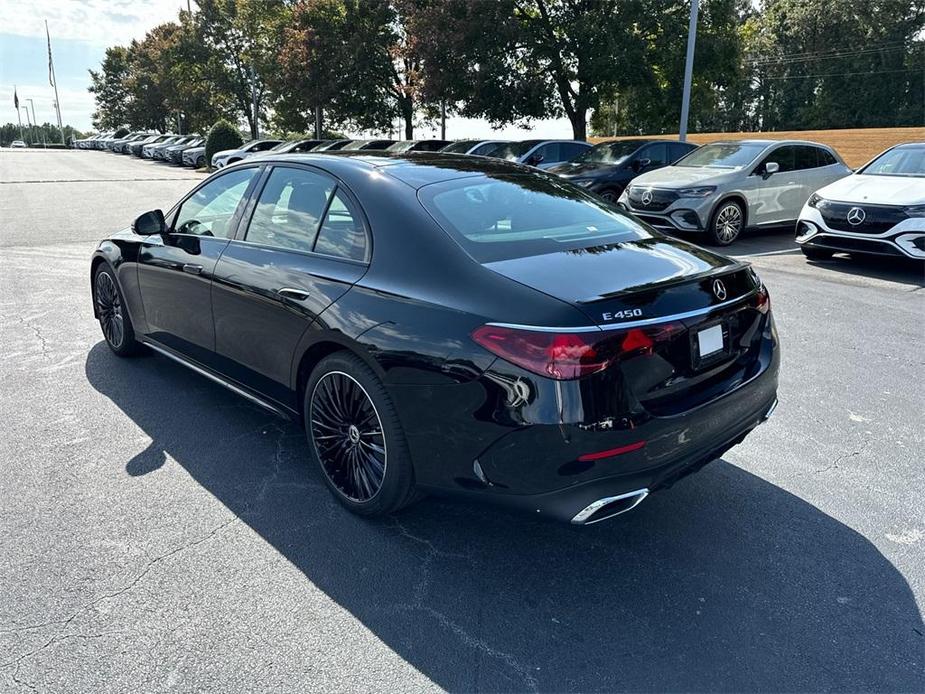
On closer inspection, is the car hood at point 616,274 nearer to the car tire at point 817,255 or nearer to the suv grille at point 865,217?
the suv grille at point 865,217

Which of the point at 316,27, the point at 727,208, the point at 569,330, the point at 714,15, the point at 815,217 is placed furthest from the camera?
the point at 316,27

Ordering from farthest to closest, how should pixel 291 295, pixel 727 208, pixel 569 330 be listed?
1. pixel 727 208
2. pixel 291 295
3. pixel 569 330

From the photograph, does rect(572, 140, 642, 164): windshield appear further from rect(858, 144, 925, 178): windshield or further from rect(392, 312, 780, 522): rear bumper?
rect(392, 312, 780, 522): rear bumper

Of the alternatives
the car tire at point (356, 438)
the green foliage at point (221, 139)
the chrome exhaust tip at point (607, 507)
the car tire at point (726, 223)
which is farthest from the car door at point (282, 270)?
the green foliage at point (221, 139)

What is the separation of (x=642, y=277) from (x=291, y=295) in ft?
5.35

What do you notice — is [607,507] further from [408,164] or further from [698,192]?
[698,192]

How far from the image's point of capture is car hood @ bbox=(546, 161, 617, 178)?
14.3 meters

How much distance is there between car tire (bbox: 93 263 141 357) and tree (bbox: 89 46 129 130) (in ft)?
257

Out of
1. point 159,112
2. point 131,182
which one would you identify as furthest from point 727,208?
point 159,112

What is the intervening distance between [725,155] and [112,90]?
265ft

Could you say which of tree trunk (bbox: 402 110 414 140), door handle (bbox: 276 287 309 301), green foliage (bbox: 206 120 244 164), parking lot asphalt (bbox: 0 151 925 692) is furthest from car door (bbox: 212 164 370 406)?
green foliage (bbox: 206 120 244 164)

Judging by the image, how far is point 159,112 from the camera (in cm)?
6562

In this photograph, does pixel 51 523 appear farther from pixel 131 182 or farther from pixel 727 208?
pixel 131 182

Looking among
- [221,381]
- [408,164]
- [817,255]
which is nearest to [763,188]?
[817,255]
